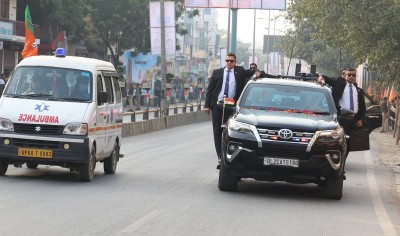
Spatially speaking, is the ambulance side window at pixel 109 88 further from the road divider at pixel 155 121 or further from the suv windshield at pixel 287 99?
the road divider at pixel 155 121

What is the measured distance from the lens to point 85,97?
15.6 meters

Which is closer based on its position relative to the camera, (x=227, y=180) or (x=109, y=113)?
(x=227, y=180)

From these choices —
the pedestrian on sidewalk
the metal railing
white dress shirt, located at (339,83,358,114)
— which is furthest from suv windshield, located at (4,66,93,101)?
the pedestrian on sidewalk

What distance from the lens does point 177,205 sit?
1247 cm

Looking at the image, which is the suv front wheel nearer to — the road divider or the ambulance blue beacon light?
the ambulance blue beacon light

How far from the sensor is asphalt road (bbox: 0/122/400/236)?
34.1ft

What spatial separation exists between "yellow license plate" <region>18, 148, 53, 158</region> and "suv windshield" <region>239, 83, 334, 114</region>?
2.99 metres

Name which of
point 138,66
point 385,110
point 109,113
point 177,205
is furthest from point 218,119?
point 138,66

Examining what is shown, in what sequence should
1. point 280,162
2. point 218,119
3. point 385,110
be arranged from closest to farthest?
point 280,162
point 218,119
point 385,110

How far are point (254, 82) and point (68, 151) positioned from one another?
10.2 ft

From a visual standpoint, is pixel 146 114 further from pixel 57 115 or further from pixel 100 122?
pixel 57 115

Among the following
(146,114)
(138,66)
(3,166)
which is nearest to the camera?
(3,166)

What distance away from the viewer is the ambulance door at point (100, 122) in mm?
15672

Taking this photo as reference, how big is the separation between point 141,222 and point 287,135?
3671 mm
